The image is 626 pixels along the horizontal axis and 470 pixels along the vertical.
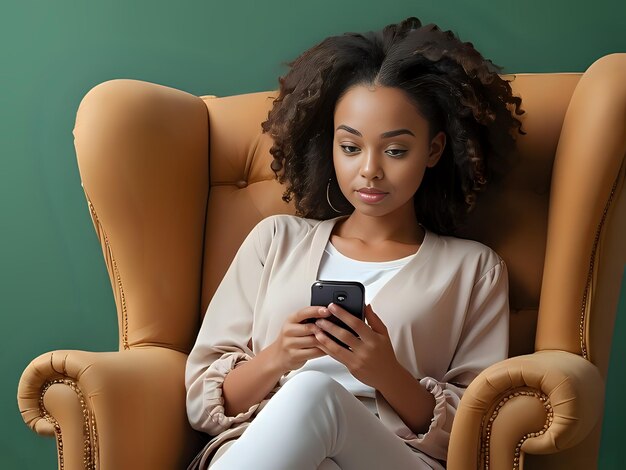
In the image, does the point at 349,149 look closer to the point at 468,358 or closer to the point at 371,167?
the point at 371,167

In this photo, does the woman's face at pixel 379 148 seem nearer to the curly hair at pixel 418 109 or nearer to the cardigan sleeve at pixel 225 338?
the curly hair at pixel 418 109

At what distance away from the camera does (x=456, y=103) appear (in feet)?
5.86

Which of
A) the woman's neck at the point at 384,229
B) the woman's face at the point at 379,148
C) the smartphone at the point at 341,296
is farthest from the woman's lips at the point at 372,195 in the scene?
the smartphone at the point at 341,296

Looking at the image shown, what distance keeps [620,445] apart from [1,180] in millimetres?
1724

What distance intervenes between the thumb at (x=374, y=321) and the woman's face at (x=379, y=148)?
0.80 ft

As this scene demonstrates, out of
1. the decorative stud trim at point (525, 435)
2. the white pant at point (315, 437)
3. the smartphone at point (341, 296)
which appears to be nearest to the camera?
the white pant at point (315, 437)

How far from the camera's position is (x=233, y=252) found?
6.77 ft

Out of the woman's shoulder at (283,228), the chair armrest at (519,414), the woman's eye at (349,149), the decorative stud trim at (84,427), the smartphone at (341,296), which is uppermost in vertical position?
the woman's eye at (349,149)

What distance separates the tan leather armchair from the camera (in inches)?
58.4

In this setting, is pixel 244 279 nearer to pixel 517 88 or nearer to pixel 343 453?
pixel 343 453

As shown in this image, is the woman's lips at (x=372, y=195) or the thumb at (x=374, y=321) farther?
the woman's lips at (x=372, y=195)

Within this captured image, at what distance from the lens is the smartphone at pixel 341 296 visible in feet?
5.13

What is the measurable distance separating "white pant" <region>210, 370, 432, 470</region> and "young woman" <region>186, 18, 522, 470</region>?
6cm

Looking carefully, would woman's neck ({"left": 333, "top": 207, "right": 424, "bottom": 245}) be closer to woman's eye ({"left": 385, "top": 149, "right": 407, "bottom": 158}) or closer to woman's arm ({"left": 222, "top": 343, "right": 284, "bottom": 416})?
woman's eye ({"left": 385, "top": 149, "right": 407, "bottom": 158})
